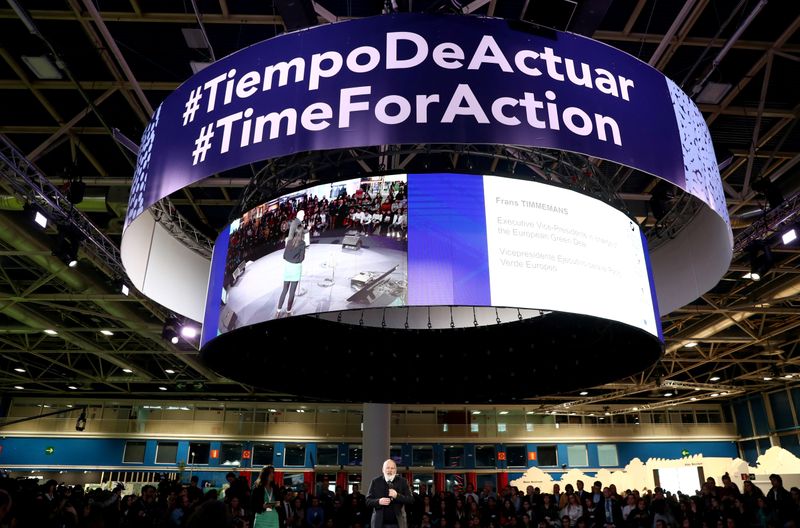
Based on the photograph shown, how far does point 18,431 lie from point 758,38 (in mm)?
37293

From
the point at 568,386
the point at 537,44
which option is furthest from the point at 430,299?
the point at 568,386

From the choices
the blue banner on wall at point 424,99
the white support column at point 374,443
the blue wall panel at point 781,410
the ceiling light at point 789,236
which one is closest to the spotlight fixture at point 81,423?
the white support column at point 374,443

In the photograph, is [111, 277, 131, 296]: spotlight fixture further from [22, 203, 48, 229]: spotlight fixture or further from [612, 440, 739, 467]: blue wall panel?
[612, 440, 739, 467]: blue wall panel

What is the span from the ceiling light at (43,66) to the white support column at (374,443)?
1071cm

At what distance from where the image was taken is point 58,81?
31.3ft

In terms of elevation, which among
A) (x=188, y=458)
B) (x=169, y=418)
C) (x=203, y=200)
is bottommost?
(x=188, y=458)

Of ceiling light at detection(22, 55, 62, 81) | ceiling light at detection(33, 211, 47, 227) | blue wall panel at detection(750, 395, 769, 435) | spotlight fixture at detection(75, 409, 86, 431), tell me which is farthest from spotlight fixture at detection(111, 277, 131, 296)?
blue wall panel at detection(750, 395, 769, 435)

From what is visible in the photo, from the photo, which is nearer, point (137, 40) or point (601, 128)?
point (601, 128)

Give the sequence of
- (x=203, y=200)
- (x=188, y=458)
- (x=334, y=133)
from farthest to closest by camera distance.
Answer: (x=188, y=458) < (x=203, y=200) < (x=334, y=133)

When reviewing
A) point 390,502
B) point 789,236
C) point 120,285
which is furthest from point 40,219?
point 789,236

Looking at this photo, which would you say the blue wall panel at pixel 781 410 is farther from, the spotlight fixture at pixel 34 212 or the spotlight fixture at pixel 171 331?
the spotlight fixture at pixel 34 212

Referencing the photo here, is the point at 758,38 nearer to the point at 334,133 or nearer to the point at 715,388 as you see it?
the point at 334,133

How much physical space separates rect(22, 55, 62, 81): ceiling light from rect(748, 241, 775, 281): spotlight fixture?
505 inches

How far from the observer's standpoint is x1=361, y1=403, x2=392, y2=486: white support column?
15312 millimetres
